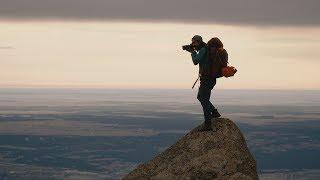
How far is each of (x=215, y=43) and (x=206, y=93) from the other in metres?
2.19

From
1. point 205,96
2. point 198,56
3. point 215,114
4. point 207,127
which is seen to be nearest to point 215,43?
point 198,56

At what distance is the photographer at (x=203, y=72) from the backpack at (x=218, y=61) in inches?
7.3

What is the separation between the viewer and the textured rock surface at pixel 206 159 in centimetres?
2456

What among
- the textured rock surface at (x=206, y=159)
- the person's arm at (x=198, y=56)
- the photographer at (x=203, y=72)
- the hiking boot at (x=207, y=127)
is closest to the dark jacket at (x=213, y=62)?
the photographer at (x=203, y=72)

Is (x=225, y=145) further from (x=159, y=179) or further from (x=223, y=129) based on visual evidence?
(x=159, y=179)

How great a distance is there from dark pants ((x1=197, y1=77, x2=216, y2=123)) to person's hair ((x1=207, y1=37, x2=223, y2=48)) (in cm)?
141

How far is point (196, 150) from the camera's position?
25.7 meters

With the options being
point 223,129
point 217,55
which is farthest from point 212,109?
point 217,55

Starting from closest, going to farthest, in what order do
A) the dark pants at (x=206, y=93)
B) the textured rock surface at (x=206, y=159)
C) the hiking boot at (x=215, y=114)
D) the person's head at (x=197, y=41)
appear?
the textured rock surface at (x=206, y=159) < the person's head at (x=197, y=41) < the dark pants at (x=206, y=93) < the hiking boot at (x=215, y=114)

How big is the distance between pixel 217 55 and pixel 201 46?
74cm

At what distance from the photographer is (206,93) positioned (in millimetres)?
26094

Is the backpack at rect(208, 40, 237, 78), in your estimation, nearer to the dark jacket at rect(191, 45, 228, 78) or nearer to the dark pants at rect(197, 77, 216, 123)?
the dark jacket at rect(191, 45, 228, 78)

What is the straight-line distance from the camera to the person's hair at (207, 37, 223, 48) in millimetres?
25188

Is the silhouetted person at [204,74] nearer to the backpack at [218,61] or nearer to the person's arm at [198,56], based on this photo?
the person's arm at [198,56]
